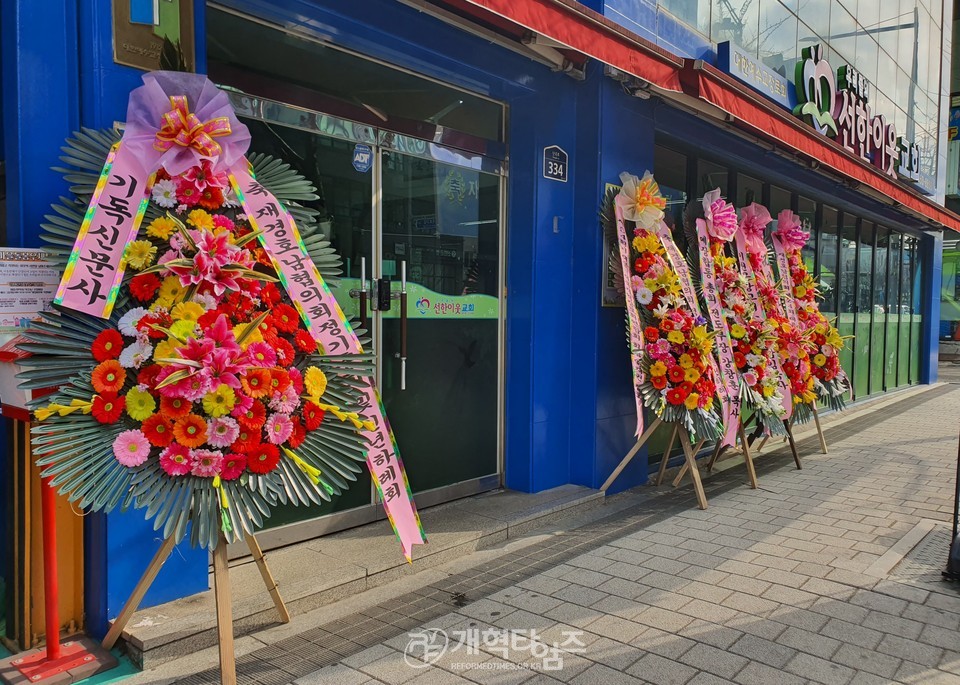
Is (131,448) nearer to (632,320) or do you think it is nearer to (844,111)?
(632,320)

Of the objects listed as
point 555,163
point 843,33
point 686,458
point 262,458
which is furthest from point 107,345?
Answer: point 843,33

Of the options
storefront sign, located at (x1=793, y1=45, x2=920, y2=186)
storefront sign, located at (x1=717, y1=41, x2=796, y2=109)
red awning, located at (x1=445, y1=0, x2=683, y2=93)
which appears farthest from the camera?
storefront sign, located at (x1=793, y1=45, x2=920, y2=186)

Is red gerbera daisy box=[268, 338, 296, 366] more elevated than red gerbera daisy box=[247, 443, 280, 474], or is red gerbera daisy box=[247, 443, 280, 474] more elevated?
red gerbera daisy box=[268, 338, 296, 366]

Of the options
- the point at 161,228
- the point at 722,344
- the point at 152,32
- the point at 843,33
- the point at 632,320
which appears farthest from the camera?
the point at 843,33

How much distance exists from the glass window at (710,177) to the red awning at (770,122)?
55 centimetres

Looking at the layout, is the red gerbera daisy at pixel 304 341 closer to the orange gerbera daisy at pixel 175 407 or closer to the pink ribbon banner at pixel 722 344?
the orange gerbera daisy at pixel 175 407

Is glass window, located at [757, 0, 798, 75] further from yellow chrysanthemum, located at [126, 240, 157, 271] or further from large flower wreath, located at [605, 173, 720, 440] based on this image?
yellow chrysanthemum, located at [126, 240, 157, 271]

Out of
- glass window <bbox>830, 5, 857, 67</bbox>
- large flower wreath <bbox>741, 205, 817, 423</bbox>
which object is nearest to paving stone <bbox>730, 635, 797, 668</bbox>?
large flower wreath <bbox>741, 205, 817, 423</bbox>

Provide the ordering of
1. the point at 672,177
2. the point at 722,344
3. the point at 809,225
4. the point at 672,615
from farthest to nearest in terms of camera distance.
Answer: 1. the point at 809,225
2. the point at 672,177
3. the point at 722,344
4. the point at 672,615

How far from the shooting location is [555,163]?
208 inches

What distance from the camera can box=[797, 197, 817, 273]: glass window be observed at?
9.27 metres

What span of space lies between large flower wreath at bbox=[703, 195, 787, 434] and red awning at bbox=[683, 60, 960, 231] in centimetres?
69

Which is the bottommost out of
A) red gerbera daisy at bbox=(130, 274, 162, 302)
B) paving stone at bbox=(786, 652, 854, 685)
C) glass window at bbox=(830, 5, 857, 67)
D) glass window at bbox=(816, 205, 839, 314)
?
paving stone at bbox=(786, 652, 854, 685)

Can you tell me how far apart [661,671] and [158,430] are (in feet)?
6.99
